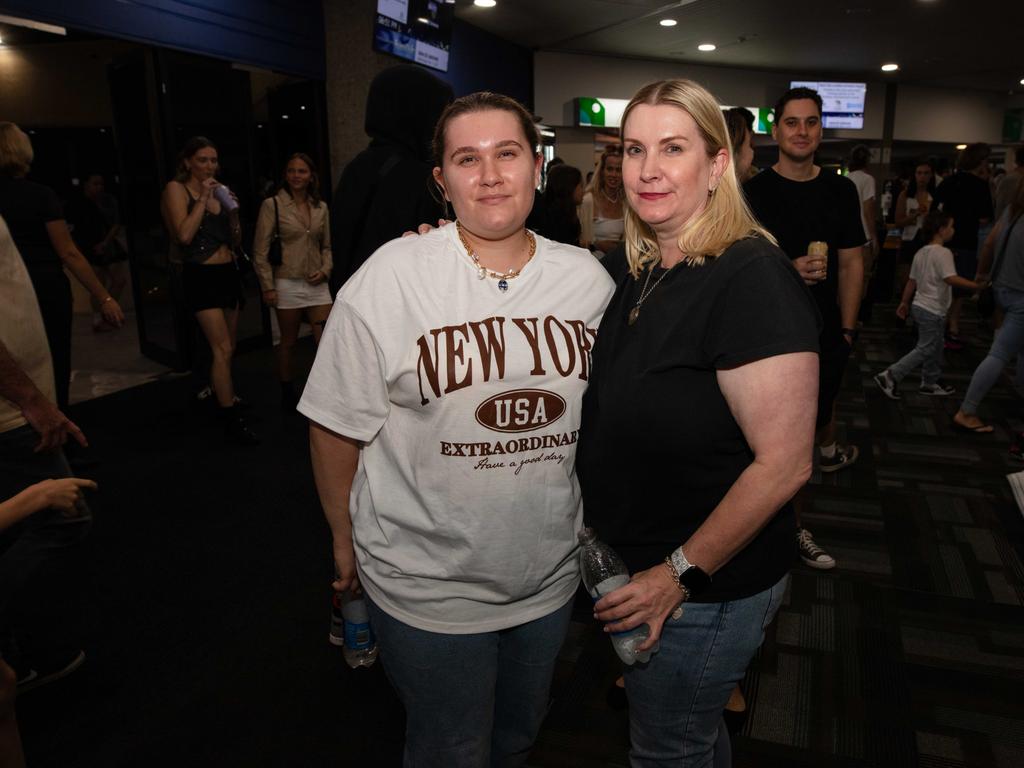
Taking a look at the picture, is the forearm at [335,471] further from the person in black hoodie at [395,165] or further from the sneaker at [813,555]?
the sneaker at [813,555]

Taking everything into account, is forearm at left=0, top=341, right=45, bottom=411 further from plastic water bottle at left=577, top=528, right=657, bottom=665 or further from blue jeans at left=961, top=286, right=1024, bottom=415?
blue jeans at left=961, top=286, right=1024, bottom=415

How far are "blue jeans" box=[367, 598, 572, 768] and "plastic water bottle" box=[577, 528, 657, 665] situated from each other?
0.15 metres

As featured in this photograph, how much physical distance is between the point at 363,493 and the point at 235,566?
186 cm

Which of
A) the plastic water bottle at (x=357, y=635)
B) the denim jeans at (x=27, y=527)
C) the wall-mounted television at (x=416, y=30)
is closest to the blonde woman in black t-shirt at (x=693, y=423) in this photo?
the plastic water bottle at (x=357, y=635)

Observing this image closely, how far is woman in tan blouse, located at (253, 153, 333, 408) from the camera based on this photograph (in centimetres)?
427

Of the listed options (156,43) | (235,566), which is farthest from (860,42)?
(235,566)

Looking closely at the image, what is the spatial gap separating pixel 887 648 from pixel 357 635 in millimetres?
1732

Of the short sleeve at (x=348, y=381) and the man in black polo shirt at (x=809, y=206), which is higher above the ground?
the man in black polo shirt at (x=809, y=206)

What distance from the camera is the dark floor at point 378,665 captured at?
6.44 ft

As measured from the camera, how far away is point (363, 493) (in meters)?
1.29

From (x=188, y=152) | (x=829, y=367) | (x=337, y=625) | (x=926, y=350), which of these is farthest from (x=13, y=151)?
(x=926, y=350)

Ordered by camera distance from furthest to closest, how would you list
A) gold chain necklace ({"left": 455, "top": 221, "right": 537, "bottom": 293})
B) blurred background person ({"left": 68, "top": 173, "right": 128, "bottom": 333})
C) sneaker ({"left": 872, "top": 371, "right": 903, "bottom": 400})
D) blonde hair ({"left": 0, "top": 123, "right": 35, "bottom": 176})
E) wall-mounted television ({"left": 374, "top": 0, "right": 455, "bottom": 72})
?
blurred background person ({"left": 68, "top": 173, "right": 128, "bottom": 333})
wall-mounted television ({"left": 374, "top": 0, "right": 455, "bottom": 72})
sneaker ({"left": 872, "top": 371, "right": 903, "bottom": 400})
blonde hair ({"left": 0, "top": 123, "right": 35, "bottom": 176})
gold chain necklace ({"left": 455, "top": 221, "right": 537, "bottom": 293})

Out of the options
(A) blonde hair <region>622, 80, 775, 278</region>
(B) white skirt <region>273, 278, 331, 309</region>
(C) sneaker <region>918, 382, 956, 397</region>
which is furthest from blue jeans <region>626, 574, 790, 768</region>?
(C) sneaker <region>918, 382, 956, 397</region>

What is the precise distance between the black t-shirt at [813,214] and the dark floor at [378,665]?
43.2 inches
